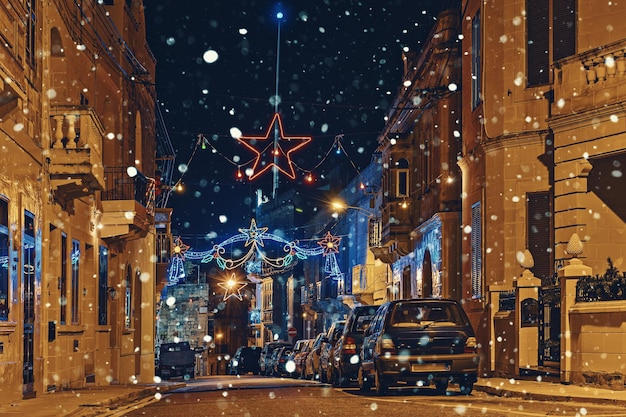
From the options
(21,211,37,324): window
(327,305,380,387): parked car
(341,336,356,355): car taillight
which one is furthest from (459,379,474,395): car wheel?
(21,211,37,324): window

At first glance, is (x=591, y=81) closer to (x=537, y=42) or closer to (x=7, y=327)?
(x=537, y=42)

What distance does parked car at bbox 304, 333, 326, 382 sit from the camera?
32.5 metres

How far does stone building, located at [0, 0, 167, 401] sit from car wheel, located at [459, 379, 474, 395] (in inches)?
287

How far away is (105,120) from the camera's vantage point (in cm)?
2952

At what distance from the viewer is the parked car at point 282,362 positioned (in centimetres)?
4591

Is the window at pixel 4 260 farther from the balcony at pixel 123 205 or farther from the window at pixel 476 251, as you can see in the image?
the window at pixel 476 251

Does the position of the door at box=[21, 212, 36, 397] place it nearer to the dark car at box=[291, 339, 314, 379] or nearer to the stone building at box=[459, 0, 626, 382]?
the stone building at box=[459, 0, 626, 382]

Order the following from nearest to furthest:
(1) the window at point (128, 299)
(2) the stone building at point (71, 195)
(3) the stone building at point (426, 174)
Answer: (2) the stone building at point (71, 195) < (1) the window at point (128, 299) < (3) the stone building at point (426, 174)

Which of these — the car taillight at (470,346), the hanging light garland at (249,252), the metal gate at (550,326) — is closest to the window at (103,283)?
the metal gate at (550,326)

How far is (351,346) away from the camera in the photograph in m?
24.7

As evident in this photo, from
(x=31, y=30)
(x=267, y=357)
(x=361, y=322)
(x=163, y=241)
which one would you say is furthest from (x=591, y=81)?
(x=267, y=357)

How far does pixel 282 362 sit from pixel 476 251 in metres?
18.7

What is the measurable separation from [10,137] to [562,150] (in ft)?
39.2

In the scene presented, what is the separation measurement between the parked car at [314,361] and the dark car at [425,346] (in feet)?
36.9
